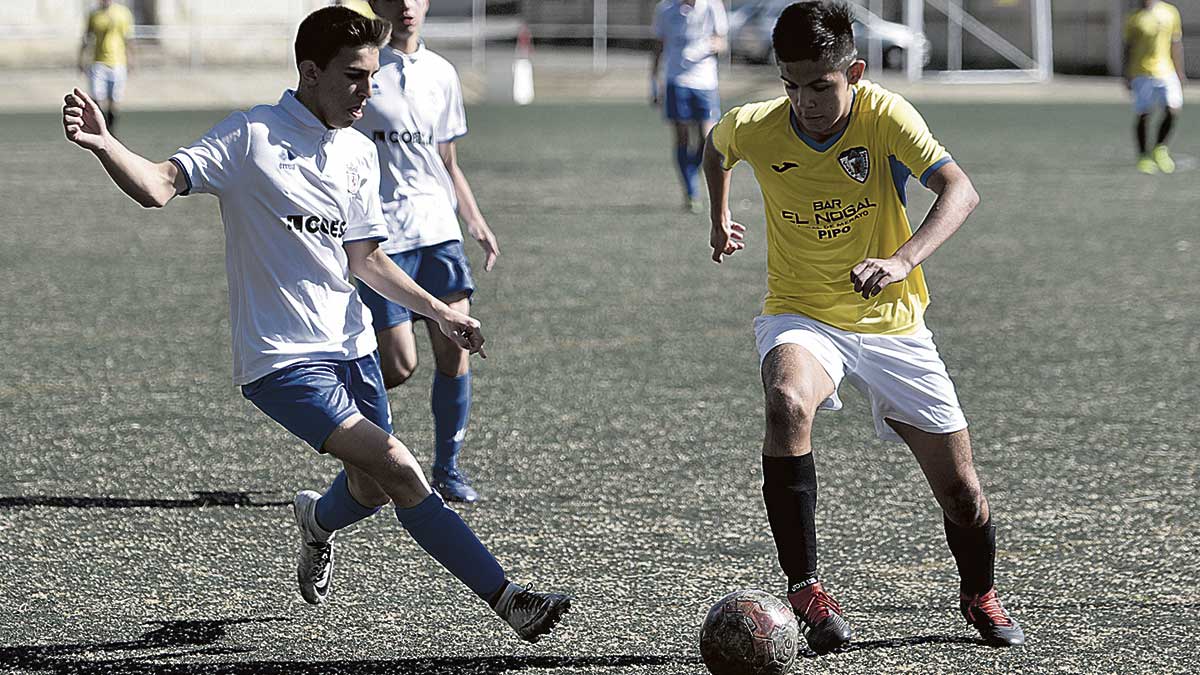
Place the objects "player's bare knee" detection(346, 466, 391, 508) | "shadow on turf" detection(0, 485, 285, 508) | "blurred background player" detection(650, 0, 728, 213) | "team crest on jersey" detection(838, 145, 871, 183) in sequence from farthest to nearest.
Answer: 1. "blurred background player" detection(650, 0, 728, 213)
2. "shadow on turf" detection(0, 485, 285, 508)
3. "player's bare knee" detection(346, 466, 391, 508)
4. "team crest on jersey" detection(838, 145, 871, 183)

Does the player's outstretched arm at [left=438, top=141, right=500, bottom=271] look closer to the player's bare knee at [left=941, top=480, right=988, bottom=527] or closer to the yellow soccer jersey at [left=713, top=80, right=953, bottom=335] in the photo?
the yellow soccer jersey at [left=713, top=80, right=953, bottom=335]

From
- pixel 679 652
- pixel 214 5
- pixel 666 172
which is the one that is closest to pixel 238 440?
pixel 679 652

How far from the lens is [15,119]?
2850 centimetres

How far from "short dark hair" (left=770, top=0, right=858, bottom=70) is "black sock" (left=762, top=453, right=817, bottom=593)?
1.01 m

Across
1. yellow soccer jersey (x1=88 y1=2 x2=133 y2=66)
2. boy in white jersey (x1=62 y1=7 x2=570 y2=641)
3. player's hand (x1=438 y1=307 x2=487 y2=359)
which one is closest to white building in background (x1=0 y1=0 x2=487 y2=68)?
yellow soccer jersey (x1=88 y1=2 x2=133 y2=66)

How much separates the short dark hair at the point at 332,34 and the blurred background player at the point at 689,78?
11.5 meters

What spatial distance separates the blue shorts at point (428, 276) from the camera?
592cm

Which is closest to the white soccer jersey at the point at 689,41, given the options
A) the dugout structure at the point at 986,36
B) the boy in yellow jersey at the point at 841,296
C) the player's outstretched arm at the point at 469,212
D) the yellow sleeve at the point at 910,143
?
the player's outstretched arm at the point at 469,212

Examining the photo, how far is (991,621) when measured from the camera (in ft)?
14.4

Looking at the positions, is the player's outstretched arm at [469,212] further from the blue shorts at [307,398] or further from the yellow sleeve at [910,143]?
the yellow sleeve at [910,143]

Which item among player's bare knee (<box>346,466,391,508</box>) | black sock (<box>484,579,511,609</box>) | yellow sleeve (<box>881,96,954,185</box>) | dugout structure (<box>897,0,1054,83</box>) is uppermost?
yellow sleeve (<box>881,96,954,185</box>)

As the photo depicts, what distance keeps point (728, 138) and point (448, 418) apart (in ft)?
6.29

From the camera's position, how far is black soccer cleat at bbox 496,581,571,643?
4098mm

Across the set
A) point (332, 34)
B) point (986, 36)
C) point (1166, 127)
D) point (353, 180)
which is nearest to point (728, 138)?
point (353, 180)
